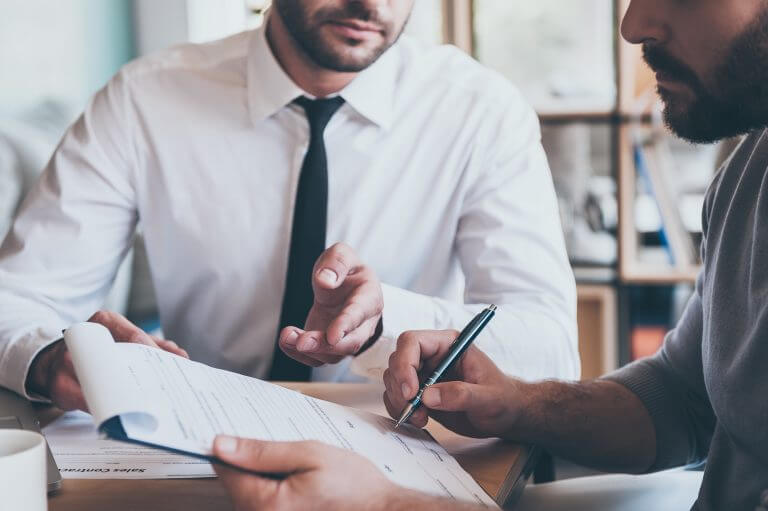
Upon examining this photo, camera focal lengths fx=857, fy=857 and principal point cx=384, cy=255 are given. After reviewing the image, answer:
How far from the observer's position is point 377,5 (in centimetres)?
138

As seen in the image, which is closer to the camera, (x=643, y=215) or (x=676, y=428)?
(x=676, y=428)

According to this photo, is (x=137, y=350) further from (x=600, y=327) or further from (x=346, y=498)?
(x=600, y=327)

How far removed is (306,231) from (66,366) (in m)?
0.48

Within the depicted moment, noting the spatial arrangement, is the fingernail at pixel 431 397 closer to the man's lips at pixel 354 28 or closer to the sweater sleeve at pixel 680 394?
the sweater sleeve at pixel 680 394

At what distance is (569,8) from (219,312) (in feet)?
5.85

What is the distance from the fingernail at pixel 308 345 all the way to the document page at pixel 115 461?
171mm

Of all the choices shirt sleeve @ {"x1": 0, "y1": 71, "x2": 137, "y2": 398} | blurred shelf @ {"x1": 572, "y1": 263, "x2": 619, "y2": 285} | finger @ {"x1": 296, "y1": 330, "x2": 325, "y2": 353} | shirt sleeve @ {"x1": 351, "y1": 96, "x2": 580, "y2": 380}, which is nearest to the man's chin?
shirt sleeve @ {"x1": 351, "y1": 96, "x2": 580, "y2": 380}

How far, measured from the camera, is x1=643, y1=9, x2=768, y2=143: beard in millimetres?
902

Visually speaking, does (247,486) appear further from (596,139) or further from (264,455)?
(596,139)

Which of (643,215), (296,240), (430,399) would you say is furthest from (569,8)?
(430,399)

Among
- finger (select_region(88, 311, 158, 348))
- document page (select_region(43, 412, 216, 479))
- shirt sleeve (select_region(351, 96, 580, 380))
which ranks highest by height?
finger (select_region(88, 311, 158, 348))

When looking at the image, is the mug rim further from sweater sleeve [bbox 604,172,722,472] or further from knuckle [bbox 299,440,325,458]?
sweater sleeve [bbox 604,172,722,472]

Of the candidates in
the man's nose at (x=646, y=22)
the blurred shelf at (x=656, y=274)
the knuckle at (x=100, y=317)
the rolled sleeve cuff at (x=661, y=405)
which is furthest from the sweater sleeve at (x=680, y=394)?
the blurred shelf at (x=656, y=274)

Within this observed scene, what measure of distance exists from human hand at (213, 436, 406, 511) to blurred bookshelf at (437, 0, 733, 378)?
221 centimetres
